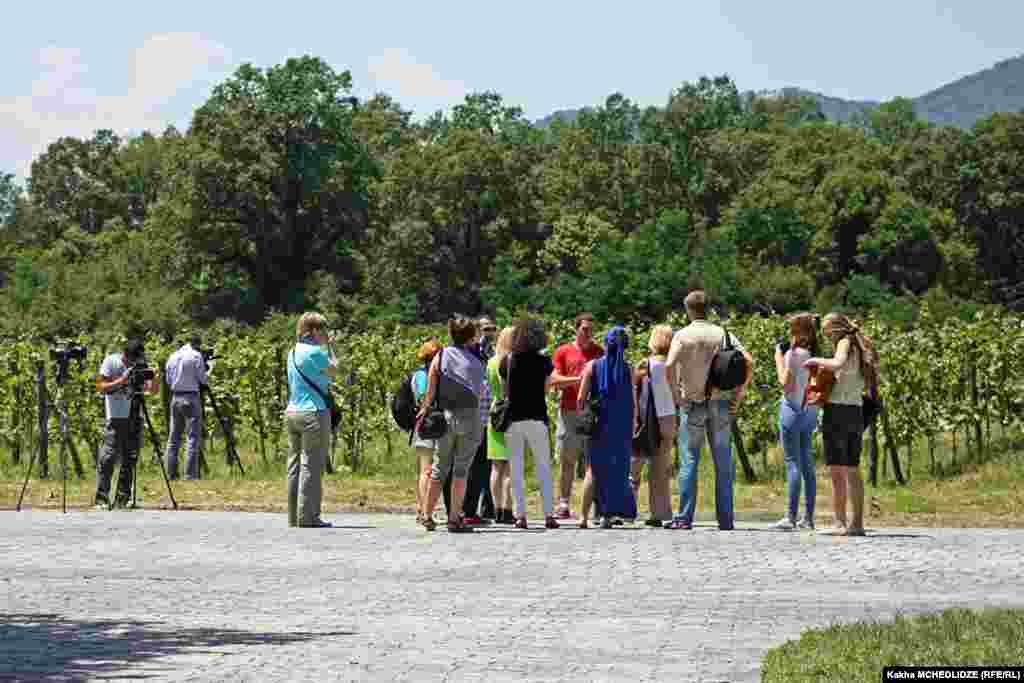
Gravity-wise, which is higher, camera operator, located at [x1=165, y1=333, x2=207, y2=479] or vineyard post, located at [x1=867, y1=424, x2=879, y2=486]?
camera operator, located at [x1=165, y1=333, x2=207, y2=479]

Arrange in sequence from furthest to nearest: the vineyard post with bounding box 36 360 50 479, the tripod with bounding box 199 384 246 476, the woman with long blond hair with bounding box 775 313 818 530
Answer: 1. the tripod with bounding box 199 384 246 476
2. the vineyard post with bounding box 36 360 50 479
3. the woman with long blond hair with bounding box 775 313 818 530

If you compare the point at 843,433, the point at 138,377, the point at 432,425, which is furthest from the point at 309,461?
the point at 843,433

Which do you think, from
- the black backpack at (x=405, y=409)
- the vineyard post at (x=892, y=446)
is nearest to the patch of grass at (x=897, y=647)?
the black backpack at (x=405, y=409)

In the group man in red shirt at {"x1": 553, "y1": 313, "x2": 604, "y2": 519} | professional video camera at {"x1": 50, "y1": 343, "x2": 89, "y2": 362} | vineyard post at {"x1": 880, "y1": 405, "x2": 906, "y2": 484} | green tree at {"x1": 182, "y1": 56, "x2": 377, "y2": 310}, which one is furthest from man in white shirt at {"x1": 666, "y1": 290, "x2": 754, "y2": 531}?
green tree at {"x1": 182, "y1": 56, "x2": 377, "y2": 310}

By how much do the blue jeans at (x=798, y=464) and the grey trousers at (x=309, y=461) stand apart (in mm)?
4237

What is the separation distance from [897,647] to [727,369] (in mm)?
8114

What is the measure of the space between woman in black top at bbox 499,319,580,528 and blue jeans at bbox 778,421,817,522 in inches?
84.9

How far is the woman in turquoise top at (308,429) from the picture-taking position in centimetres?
1861

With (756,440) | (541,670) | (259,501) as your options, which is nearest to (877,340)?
(756,440)

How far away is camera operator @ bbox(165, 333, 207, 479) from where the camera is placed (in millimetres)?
25844

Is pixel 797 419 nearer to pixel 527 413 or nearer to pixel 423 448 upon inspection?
pixel 527 413

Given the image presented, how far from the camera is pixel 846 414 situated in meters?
17.2

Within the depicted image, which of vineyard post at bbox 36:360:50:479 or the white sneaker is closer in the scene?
the white sneaker

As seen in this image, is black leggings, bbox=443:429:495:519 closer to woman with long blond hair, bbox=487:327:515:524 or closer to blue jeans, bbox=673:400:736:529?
woman with long blond hair, bbox=487:327:515:524
